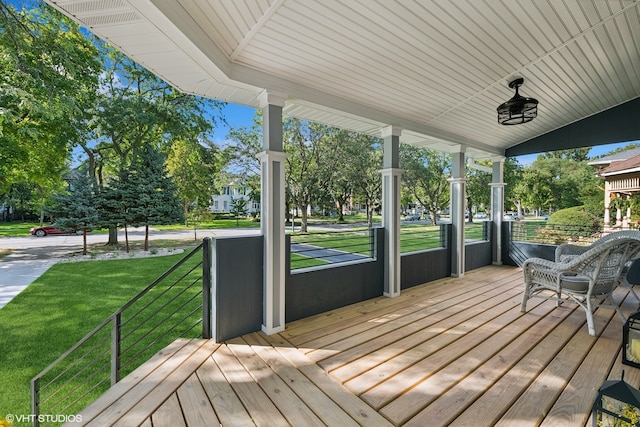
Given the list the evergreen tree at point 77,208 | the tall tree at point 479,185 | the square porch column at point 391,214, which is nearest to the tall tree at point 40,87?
the evergreen tree at point 77,208

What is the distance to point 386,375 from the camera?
2.08 metres

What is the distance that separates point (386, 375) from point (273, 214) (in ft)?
5.65

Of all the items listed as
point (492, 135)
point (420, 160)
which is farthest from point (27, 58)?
point (420, 160)

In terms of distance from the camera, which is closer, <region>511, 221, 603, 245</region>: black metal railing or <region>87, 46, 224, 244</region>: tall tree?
<region>511, 221, 603, 245</region>: black metal railing

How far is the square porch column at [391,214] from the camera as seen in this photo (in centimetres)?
404

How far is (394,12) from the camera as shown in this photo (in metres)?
2.04

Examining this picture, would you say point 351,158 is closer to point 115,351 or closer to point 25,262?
point 115,351

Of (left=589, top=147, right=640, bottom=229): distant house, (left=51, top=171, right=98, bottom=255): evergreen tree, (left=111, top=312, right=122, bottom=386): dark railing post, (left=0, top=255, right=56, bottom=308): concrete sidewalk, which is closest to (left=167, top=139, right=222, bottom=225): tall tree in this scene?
(left=51, top=171, right=98, bottom=255): evergreen tree

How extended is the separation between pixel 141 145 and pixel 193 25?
1095 cm

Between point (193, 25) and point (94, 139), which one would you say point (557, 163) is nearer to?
A: point (193, 25)

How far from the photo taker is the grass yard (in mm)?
3037

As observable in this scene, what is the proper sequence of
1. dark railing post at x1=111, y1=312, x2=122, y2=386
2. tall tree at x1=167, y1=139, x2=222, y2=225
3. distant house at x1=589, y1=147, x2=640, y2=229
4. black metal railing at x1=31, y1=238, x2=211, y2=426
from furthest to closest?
tall tree at x1=167, y1=139, x2=222, y2=225
distant house at x1=589, y1=147, x2=640, y2=229
dark railing post at x1=111, y1=312, x2=122, y2=386
black metal railing at x1=31, y1=238, x2=211, y2=426

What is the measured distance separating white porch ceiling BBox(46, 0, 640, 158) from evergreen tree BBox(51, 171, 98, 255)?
933 centimetres

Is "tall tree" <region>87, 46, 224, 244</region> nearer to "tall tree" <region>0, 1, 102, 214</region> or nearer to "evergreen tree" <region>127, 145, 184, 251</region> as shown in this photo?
"evergreen tree" <region>127, 145, 184, 251</region>
